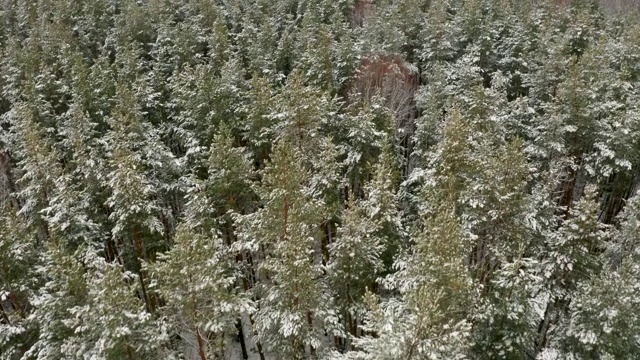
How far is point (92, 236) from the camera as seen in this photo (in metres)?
20.9

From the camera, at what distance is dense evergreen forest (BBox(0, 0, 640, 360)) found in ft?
50.5

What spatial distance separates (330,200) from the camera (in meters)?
21.4

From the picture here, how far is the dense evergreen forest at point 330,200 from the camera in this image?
15.4m

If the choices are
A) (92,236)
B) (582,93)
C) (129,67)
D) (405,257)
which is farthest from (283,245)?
(129,67)

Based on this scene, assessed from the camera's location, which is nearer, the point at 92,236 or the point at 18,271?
the point at 18,271

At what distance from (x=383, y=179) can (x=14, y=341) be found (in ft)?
48.6

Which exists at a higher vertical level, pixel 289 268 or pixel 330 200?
pixel 330 200

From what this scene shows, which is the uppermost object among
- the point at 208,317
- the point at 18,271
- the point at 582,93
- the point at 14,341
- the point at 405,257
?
the point at 582,93

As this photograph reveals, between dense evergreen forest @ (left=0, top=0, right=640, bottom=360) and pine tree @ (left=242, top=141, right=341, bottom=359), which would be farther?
pine tree @ (left=242, top=141, right=341, bottom=359)

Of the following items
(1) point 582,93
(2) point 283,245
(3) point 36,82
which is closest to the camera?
(2) point 283,245

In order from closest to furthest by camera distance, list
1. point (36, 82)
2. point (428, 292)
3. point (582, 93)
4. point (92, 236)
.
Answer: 1. point (428, 292)
2. point (92, 236)
3. point (582, 93)
4. point (36, 82)

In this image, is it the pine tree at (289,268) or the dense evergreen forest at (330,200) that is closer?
the dense evergreen forest at (330,200)

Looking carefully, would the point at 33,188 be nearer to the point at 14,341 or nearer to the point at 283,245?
the point at 14,341

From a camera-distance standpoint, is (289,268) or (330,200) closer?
(289,268)
